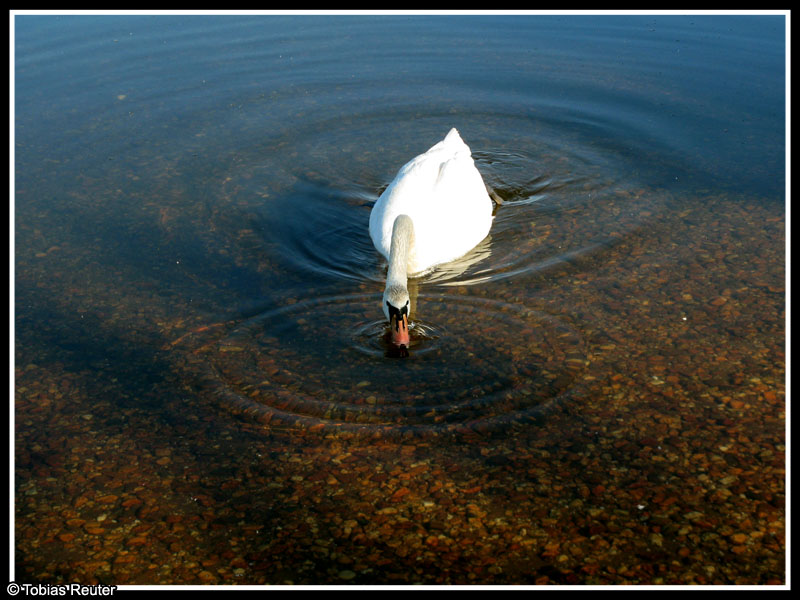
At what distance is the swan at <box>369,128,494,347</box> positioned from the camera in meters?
8.71

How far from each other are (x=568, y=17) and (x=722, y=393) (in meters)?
14.0

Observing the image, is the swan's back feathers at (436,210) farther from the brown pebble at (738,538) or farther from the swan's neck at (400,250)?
the brown pebble at (738,538)

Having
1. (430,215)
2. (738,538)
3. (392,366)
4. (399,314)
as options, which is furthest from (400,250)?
(738,538)

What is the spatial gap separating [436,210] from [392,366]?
262 cm

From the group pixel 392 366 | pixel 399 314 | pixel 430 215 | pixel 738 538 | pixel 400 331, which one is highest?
pixel 430 215

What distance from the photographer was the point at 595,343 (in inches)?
288

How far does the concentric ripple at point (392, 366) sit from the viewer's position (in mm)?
6391

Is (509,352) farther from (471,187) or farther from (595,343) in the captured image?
(471,187)

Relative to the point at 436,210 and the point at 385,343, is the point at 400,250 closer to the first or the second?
the point at 436,210

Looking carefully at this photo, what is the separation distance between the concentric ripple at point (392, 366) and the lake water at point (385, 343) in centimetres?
3

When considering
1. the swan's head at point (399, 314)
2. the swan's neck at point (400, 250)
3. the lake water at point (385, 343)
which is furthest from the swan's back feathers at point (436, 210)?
the swan's head at point (399, 314)

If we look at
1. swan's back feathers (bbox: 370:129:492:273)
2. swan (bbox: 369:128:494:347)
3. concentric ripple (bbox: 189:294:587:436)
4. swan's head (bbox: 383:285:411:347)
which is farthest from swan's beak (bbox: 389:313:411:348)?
swan's back feathers (bbox: 370:129:492:273)

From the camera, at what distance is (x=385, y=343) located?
292 inches

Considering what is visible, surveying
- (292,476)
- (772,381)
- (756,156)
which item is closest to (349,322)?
(292,476)
